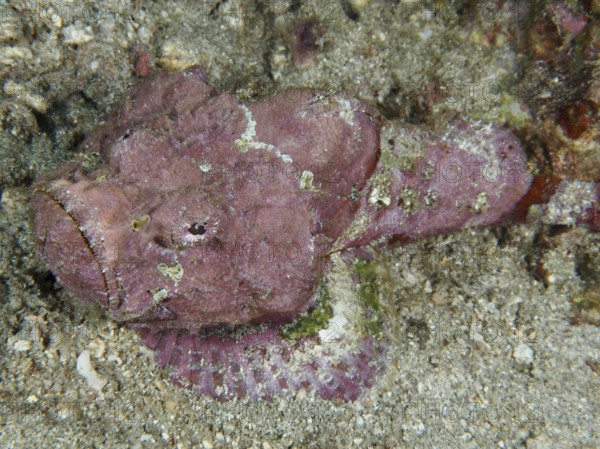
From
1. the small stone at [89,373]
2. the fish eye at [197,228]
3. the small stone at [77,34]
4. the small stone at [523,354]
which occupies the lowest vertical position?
the small stone at [89,373]

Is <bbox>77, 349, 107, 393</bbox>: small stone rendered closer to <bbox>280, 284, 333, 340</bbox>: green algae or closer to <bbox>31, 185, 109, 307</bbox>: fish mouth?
<bbox>31, 185, 109, 307</bbox>: fish mouth

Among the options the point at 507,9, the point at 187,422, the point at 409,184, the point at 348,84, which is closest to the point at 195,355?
the point at 187,422

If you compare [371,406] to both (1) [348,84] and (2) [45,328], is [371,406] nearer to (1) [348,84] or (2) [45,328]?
(2) [45,328]

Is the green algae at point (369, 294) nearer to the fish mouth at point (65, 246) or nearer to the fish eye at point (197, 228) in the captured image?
the fish eye at point (197, 228)

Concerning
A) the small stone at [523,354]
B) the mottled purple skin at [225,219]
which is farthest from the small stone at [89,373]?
the small stone at [523,354]

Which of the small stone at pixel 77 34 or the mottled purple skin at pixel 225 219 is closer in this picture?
the mottled purple skin at pixel 225 219

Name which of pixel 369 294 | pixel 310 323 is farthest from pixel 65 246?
pixel 369 294

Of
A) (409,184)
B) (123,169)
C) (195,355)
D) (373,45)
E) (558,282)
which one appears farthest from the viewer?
(373,45)

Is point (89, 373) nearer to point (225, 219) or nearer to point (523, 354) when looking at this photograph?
point (225, 219)
